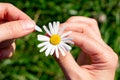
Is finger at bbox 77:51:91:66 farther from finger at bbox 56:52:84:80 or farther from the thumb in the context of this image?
the thumb

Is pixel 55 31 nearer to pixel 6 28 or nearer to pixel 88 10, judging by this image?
pixel 6 28

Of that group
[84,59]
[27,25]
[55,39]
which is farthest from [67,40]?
[84,59]

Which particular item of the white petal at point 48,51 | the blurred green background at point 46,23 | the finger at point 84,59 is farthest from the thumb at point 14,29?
the blurred green background at point 46,23

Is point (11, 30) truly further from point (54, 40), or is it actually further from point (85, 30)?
point (85, 30)

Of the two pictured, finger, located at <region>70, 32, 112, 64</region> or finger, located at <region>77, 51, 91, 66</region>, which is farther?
finger, located at <region>77, 51, 91, 66</region>

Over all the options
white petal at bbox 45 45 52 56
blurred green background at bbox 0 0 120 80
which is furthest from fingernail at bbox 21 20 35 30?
blurred green background at bbox 0 0 120 80

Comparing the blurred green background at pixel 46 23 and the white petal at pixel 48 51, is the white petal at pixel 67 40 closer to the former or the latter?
the white petal at pixel 48 51
